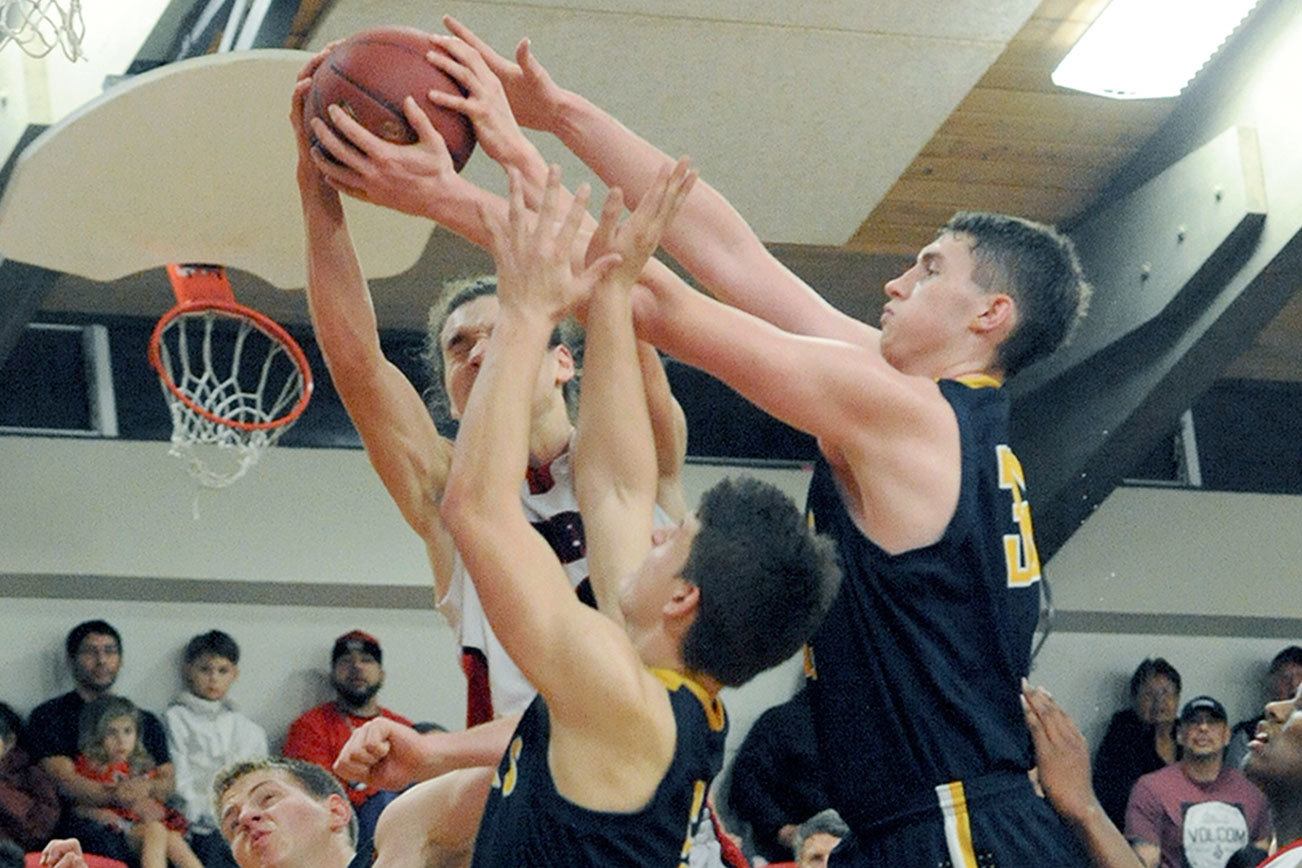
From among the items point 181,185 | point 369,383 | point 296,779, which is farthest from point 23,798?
point 369,383

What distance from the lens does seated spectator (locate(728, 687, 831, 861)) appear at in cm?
980

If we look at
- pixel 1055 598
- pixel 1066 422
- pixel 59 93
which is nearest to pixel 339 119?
pixel 59 93

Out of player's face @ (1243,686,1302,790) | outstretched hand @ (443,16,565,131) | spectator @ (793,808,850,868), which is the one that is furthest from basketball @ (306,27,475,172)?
spectator @ (793,808,850,868)

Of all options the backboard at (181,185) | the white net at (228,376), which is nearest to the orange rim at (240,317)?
the backboard at (181,185)

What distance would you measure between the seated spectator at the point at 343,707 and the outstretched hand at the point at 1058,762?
255 inches

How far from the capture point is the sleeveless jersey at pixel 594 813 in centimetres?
294

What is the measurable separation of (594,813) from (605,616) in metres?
0.29

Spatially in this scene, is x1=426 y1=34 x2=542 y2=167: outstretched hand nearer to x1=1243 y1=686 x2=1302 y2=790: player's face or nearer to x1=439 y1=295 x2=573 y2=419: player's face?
x1=439 y1=295 x2=573 y2=419: player's face

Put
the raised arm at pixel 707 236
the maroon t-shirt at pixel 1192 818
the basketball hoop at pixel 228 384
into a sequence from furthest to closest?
1. the maroon t-shirt at pixel 1192 818
2. the basketball hoop at pixel 228 384
3. the raised arm at pixel 707 236

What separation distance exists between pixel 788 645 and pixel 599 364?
58cm

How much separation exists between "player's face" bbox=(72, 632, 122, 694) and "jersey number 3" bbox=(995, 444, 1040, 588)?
22.9 feet

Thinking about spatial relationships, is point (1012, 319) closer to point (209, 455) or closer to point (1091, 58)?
point (1091, 58)

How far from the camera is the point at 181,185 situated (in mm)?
6844

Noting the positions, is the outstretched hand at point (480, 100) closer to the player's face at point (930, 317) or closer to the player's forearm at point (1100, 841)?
the player's face at point (930, 317)
